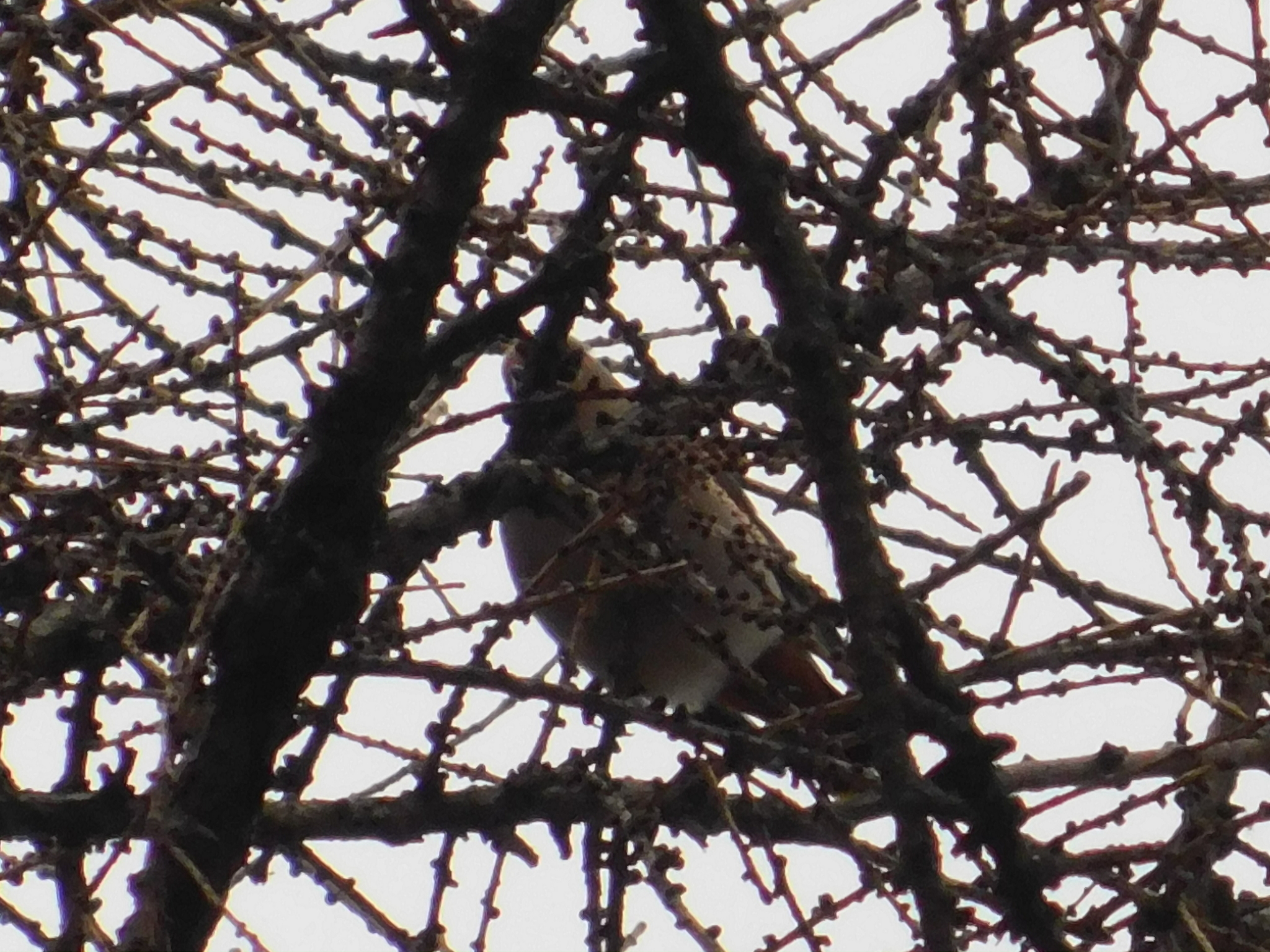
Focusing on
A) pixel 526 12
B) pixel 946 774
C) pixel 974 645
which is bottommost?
pixel 946 774

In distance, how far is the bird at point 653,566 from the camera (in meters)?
2.24

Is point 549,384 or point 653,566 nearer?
point 653,566

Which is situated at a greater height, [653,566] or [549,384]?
[549,384]

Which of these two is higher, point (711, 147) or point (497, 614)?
point (711, 147)

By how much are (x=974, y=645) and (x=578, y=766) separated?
2.10 ft

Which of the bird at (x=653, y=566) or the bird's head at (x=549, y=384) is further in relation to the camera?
the bird's head at (x=549, y=384)

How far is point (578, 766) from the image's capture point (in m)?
2.68

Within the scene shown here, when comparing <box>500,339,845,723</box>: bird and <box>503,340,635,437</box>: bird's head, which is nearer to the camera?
<box>500,339,845,723</box>: bird

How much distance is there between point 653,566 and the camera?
8.09 feet

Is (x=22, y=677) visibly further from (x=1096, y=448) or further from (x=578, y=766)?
(x=1096, y=448)

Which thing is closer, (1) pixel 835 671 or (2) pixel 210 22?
(1) pixel 835 671

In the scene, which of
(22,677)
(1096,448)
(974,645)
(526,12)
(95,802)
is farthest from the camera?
(1096,448)

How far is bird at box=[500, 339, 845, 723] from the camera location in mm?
2236

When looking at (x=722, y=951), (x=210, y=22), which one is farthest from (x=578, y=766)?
(x=210, y=22)
